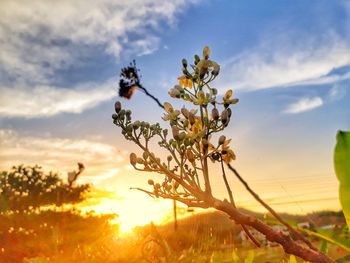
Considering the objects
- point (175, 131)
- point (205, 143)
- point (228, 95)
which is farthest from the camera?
point (228, 95)

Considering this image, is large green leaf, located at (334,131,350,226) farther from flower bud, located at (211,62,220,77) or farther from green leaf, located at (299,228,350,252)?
flower bud, located at (211,62,220,77)

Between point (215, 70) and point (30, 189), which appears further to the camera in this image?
point (30, 189)

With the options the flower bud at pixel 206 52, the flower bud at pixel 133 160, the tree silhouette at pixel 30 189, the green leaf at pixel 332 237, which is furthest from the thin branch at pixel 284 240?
the tree silhouette at pixel 30 189

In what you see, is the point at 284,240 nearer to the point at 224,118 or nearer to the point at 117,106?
the point at 224,118

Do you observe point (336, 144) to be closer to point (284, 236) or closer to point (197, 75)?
point (284, 236)

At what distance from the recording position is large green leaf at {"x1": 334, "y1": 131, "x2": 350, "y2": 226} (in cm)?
128

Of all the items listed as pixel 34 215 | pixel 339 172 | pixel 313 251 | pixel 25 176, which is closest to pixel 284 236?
pixel 313 251

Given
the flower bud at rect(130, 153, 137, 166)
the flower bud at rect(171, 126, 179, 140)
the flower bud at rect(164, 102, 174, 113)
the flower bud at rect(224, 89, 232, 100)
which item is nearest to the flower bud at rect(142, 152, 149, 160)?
the flower bud at rect(130, 153, 137, 166)

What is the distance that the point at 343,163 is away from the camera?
4.25 ft

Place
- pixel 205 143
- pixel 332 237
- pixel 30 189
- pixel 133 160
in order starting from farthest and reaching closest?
pixel 30 189 → pixel 133 160 → pixel 205 143 → pixel 332 237

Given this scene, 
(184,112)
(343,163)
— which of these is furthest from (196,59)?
(343,163)

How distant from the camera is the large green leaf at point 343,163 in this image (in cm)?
128

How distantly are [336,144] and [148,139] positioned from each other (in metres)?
1.32

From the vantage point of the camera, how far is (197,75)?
7.74ft
